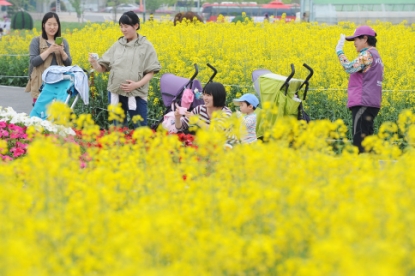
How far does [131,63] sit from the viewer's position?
8414mm

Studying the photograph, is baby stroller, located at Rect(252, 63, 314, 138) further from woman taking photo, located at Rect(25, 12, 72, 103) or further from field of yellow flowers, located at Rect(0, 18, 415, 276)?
field of yellow flowers, located at Rect(0, 18, 415, 276)

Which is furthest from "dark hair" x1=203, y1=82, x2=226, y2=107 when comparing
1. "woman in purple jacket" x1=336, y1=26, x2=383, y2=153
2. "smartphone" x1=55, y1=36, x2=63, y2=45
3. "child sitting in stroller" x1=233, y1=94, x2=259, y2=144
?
"smartphone" x1=55, y1=36, x2=63, y2=45

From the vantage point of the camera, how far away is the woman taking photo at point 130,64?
329 inches

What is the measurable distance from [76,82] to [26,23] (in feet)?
84.6

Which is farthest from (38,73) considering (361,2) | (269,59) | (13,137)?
(361,2)

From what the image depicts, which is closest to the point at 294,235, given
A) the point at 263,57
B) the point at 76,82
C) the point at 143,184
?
the point at 143,184

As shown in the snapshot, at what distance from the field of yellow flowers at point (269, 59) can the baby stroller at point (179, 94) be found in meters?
1.26

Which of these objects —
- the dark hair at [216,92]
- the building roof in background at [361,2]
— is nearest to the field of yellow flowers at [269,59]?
the dark hair at [216,92]

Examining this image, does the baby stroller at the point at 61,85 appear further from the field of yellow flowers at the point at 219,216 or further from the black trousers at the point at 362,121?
the field of yellow flowers at the point at 219,216

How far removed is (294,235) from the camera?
3.82m

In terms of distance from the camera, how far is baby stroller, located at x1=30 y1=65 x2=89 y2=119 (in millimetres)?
8719

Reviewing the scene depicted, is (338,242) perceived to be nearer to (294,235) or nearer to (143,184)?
(294,235)

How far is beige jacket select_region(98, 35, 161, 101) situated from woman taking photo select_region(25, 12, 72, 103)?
0.60 meters

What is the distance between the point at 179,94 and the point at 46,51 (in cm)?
142
